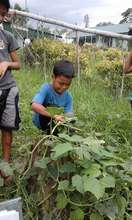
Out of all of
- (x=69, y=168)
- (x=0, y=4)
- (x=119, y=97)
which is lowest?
(x=119, y=97)

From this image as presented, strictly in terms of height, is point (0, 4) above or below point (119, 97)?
above

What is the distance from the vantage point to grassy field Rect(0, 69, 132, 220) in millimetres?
2652

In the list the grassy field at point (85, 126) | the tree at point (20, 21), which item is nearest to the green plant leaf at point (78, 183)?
the grassy field at point (85, 126)

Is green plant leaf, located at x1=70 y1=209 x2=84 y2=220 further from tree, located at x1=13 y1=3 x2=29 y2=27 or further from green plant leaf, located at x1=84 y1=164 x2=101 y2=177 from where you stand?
tree, located at x1=13 y1=3 x2=29 y2=27

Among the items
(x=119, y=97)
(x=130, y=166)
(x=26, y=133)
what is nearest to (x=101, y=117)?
(x=26, y=133)

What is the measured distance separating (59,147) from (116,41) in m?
4.61

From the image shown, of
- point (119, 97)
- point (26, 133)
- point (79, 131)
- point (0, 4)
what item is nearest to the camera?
point (79, 131)

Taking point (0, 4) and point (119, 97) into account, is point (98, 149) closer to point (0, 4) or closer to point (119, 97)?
point (0, 4)

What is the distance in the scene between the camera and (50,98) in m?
3.59

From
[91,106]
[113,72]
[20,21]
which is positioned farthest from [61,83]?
[20,21]

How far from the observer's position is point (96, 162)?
2441 mm

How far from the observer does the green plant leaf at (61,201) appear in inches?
95.3

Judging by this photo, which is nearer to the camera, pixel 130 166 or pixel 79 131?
pixel 130 166

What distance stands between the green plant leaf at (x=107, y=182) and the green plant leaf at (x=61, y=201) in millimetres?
260
